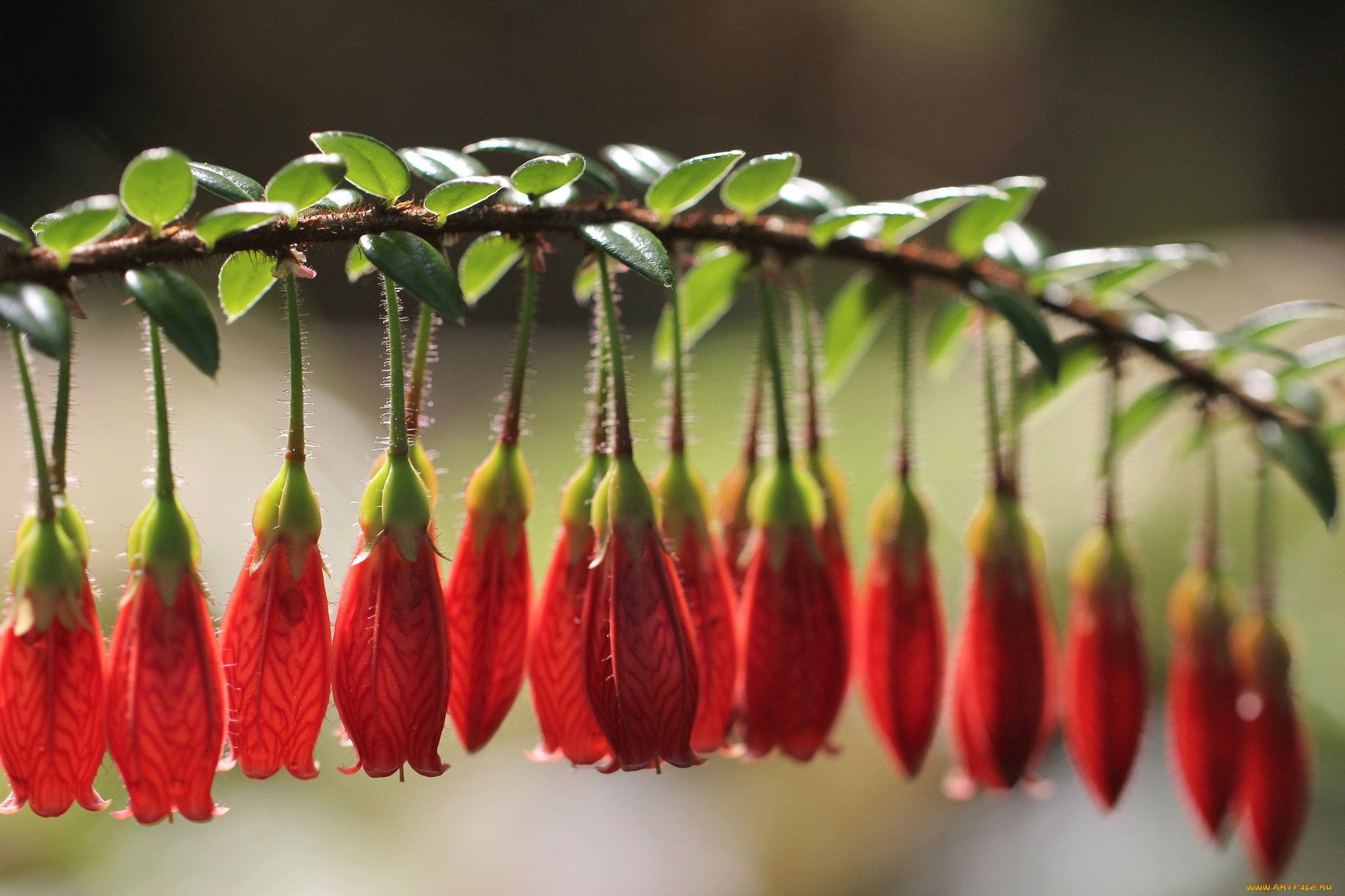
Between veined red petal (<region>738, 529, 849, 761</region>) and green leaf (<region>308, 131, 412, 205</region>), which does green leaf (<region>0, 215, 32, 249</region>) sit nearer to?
green leaf (<region>308, 131, 412, 205</region>)

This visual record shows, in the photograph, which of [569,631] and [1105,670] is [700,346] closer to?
[1105,670]

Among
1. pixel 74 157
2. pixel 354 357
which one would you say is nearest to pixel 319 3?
pixel 74 157

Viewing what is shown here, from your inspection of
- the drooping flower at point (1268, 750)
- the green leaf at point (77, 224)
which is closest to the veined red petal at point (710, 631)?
the green leaf at point (77, 224)

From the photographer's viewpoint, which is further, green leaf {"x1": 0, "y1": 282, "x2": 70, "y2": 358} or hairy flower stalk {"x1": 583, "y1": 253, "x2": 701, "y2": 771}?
hairy flower stalk {"x1": 583, "y1": 253, "x2": 701, "y2": 771}

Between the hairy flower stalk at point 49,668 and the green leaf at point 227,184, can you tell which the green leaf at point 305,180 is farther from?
the hairy flower stalk at point 49,668

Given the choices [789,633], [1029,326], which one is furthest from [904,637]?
[1029,326]

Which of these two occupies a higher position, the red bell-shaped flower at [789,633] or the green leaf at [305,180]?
the green leaf at [305,180]

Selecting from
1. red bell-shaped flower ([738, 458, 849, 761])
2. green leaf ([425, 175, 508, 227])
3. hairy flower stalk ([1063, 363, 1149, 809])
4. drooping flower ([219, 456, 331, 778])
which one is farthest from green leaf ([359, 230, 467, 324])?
hairy flower stalk ([1063, 363, 1149, 809])
